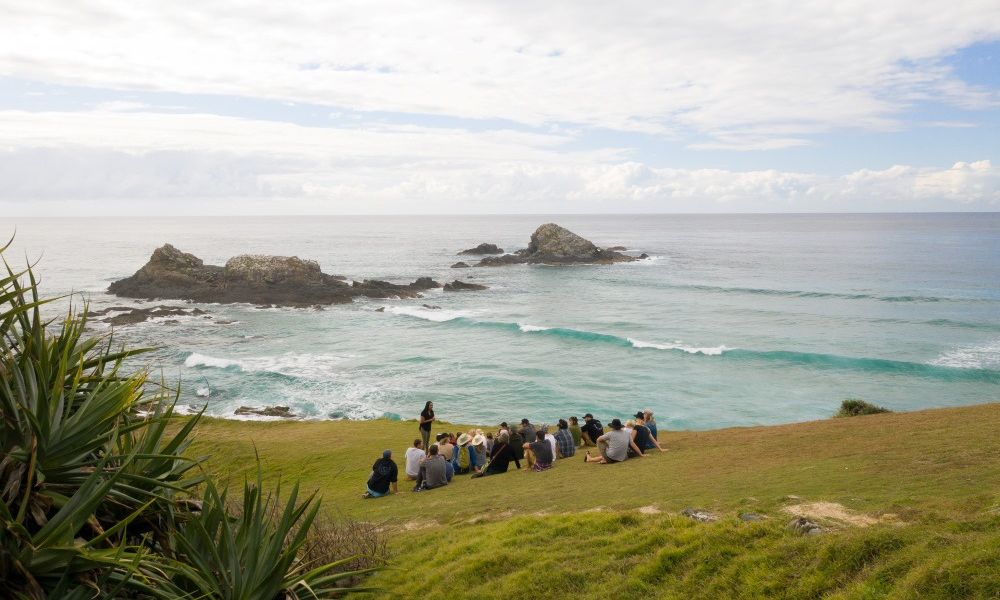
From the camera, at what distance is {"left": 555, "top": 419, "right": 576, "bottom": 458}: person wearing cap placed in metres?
17.5

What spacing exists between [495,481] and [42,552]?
11.5 meters

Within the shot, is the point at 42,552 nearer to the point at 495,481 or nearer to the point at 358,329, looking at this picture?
the point at 495,481

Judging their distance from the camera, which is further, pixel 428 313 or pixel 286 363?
pixel 428 313

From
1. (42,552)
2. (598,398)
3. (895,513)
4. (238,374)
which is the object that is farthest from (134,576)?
(238,374)

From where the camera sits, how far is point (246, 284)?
6444 centimetres

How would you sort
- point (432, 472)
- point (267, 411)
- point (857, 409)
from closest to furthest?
point (432, 472), point (857, 409), point (267, 411)

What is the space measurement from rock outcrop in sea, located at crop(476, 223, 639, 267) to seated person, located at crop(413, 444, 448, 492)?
81316 millimetres

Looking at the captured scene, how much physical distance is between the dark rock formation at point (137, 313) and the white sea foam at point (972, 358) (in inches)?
2090

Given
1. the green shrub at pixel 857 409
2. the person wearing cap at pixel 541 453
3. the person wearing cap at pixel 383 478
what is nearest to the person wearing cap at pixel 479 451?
the person wearing cap at pixel 541 453

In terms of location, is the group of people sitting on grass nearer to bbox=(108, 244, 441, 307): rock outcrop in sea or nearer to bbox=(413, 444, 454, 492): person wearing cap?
bbox=(413, 444, 454, 492): person wearing cap

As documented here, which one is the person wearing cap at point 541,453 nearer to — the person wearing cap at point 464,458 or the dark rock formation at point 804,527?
the person wearing cap at point 464,458

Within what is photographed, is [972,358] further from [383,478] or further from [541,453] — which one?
[383,478]

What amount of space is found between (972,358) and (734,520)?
38605mm

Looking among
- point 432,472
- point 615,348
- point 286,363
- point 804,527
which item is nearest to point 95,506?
point 804,527
